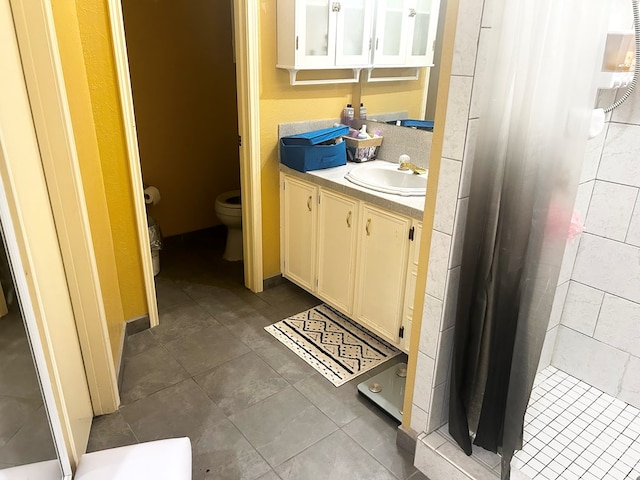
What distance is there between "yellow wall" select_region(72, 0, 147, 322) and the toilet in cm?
96

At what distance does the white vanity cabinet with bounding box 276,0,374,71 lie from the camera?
2.51 meters

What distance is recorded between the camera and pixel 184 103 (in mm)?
3502

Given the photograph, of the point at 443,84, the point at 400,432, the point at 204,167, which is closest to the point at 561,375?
the point at 400,432

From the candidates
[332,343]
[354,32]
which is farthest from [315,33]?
[332,343]

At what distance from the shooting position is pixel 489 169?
136 cm

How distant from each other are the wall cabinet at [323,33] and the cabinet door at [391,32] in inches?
2.2

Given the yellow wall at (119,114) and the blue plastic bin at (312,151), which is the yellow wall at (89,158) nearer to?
the yellow wall at (119,114)

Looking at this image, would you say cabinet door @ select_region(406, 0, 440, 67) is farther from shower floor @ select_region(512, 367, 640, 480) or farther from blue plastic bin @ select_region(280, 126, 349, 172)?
shower floor @ select_region(512, 367, 640, 480)

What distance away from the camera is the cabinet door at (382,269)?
227 centimetres

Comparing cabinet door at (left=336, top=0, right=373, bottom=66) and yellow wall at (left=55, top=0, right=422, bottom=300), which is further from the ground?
cabinet door at (left=336, top=0, right=373, bottom=66)

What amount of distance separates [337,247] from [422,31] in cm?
127

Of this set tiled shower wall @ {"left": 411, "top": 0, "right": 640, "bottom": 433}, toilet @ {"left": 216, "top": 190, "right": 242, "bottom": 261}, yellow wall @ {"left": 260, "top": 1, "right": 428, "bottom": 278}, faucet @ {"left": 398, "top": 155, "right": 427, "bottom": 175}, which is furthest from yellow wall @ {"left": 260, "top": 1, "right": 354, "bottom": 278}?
tiled shower wall @ {"left": 411, "top": 0, "right": 640, "bottom": 433}

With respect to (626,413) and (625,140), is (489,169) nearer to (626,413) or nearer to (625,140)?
(625,140)

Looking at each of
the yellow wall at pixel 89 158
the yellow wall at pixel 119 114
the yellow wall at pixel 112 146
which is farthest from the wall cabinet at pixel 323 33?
the yellow wall at pixel 89 158
